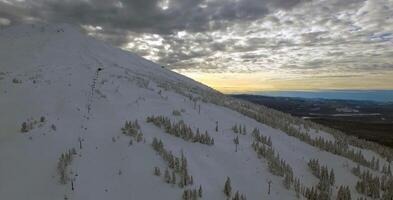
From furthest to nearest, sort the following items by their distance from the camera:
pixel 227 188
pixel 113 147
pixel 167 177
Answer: pixel 113 147 < pixel 167 177 < pixel 227 188

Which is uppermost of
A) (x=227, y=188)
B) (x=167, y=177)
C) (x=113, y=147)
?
(x=113, y=147)

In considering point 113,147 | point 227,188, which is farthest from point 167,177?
point 113,147

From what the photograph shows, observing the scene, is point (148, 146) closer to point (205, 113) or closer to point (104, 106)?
point (104, 106)

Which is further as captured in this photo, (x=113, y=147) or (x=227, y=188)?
(x=113, y=147)

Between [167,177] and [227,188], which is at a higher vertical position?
[167,177]

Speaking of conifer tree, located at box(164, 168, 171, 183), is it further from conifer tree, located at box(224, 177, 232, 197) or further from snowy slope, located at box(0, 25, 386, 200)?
conifer tree, located at box(224, 177, 232, 197)

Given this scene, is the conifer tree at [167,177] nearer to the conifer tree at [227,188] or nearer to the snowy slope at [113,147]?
the snowy slope at [113,147]

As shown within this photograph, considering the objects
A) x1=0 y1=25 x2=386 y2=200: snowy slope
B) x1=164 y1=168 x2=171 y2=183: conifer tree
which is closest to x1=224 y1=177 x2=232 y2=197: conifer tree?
x1=0 y1=25 x2=386 y2=200: snowy slope

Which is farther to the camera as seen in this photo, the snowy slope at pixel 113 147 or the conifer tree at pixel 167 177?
the conifer tree at pixel 167 177

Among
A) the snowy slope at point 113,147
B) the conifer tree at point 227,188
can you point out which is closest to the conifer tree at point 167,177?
the snowy slope at point 113,147

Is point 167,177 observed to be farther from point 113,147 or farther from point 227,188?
point 113,147

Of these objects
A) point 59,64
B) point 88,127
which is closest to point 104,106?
point 88,127
